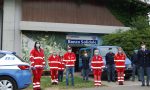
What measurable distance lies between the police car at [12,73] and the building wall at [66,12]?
1376 centimetres

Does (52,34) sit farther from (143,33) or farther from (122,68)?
(122,68)

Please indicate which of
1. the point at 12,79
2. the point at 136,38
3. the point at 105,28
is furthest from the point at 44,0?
the point at 12,79

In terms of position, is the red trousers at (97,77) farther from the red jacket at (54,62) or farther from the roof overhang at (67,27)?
the roof overhang at (67,27)

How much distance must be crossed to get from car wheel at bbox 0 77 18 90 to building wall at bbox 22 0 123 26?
46.0 feet

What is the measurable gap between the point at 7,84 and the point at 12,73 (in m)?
0.42

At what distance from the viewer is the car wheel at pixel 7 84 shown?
1406 cm

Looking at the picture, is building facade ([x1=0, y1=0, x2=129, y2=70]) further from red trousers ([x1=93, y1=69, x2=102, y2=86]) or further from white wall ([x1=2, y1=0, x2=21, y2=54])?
red trousers ([x1=93, y1=69, x2=102, y2=86])

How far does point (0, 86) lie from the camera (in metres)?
14.0

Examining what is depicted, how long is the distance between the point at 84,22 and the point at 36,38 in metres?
3.80

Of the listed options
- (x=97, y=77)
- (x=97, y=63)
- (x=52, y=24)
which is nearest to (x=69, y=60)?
(x=97, y=63)

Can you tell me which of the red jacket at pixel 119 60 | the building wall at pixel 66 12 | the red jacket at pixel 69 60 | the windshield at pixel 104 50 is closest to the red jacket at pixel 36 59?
the red jacket at pixel 69 60

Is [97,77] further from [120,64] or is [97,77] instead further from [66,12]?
[66,12]

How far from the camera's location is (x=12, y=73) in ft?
46.4

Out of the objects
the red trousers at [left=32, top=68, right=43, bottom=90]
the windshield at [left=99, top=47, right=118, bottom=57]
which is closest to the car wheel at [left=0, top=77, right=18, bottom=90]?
the red trousers at [left=32, top=68, right=43, bottom=90]
